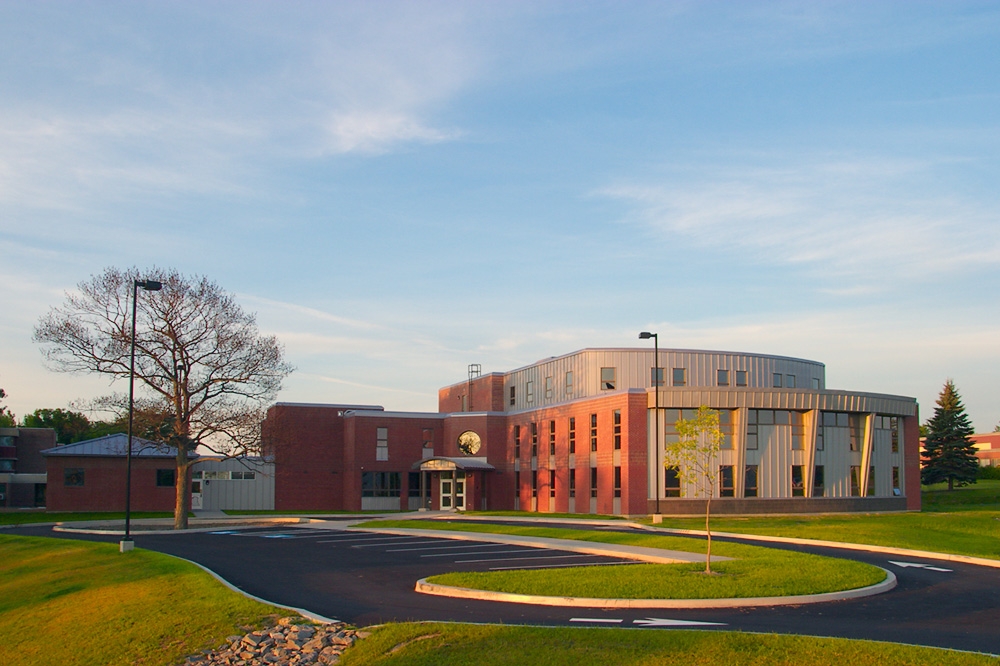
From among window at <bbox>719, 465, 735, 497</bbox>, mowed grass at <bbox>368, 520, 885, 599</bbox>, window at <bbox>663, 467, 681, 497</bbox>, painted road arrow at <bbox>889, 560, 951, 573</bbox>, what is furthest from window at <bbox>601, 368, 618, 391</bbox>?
mowed grass at <bbox>368, 520, 885, 599</bbox>

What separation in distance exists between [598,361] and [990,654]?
148ft

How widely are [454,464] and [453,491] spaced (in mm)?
3076

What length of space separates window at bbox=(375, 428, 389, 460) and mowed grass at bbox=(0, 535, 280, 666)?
115ft

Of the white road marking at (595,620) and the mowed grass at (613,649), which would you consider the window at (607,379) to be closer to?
the white road marking at (595,620)

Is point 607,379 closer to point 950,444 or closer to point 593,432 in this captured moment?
point 593,432

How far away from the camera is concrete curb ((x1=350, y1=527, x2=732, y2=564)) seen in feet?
74.8

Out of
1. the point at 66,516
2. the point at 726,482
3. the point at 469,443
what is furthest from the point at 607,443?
the point at 66,516

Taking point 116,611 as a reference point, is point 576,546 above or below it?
above

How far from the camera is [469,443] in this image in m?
62.4

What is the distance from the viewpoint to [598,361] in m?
56.2

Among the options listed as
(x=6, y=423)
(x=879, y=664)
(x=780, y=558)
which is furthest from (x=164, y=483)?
(x=6, y=423)

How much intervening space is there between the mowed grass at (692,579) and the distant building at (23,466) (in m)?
63.4

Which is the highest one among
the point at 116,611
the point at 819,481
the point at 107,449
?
the point at 107,449

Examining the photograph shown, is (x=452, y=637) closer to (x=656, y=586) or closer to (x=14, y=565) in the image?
(x=656, y=586)
